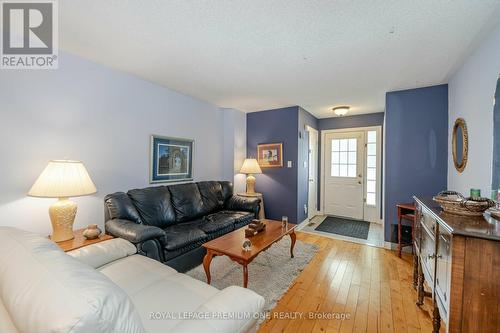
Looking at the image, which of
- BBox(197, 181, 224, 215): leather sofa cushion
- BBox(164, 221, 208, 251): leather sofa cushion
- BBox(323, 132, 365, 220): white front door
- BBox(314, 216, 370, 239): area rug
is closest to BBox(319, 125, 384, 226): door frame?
BBox(323, 132, 365, 220): white front door

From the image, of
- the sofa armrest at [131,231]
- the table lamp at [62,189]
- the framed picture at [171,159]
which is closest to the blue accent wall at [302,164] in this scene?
the framed picture at [171,159]

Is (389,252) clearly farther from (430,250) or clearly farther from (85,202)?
(85,202)

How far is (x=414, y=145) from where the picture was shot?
2.96m

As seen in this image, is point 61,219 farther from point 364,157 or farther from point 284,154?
point 364,157

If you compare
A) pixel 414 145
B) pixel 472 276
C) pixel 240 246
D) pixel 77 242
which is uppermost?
pixel 414 145

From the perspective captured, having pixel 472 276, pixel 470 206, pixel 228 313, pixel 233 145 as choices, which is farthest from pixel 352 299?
pixel 233 145

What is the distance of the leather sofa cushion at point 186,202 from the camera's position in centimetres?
294

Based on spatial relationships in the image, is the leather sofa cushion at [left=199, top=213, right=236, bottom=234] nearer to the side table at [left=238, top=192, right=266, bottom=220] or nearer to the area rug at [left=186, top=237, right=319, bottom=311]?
the area rug at [left=186, top=237, right=319, bottom=311]

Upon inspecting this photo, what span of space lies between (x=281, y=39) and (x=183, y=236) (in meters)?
2.15

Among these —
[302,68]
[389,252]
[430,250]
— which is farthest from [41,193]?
[389,252]

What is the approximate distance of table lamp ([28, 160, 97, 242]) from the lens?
1.74m

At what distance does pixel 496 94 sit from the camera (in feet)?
5.23

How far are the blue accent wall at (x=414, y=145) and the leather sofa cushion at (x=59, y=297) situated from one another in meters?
3.47

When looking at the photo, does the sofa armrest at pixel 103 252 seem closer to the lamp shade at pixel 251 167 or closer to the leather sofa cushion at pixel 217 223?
the leather sofa cushion at pixel 217 223
